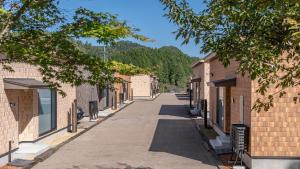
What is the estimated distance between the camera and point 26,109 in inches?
679

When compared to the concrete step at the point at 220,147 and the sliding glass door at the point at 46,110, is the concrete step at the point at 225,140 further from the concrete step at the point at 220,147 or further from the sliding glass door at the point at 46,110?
the sliding glass door at the point at 46,110

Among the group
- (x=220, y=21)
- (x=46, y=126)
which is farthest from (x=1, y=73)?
(x=220, y=21)

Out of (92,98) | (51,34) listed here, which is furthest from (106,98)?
(51,34)

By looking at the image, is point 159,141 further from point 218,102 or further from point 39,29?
point 39,29

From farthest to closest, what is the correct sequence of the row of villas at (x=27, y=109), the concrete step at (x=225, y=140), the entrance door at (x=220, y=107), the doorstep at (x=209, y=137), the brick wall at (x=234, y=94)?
the entrance door at (x=220, y=107), the concrete step at (x=225, y=140), the row of villas at (x=27, y=109), the doorstep at (x=209, y=137), the brick wall at (x=234, y=94)

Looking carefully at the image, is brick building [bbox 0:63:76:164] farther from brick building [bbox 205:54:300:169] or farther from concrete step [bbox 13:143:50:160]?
brick building [bbox 205:54:300:169]

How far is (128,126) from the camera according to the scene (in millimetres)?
27812

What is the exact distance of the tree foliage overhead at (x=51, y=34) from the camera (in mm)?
6727

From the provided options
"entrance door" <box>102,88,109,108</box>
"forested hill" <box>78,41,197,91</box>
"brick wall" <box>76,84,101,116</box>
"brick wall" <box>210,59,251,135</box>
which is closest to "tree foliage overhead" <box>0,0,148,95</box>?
"brick wall" <box>210,59,251,135</box>

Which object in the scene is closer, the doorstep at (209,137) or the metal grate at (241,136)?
the metal grate at (241,136)

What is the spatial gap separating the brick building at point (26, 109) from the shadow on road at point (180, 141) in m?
5.02

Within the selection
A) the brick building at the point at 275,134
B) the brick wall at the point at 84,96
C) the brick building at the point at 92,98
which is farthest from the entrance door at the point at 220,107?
the brick wall at the point at 84,96

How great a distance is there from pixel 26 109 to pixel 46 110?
2.46m

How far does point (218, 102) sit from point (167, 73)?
110 m
